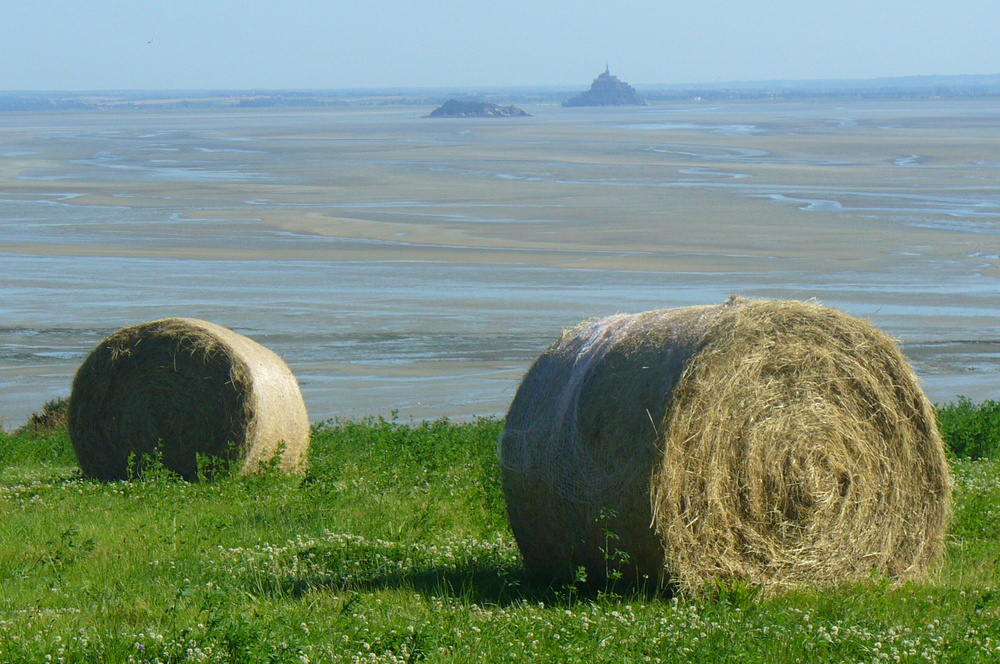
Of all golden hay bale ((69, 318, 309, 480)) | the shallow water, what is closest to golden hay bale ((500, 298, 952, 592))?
golden hay bale ((69, 318, 309, 480))

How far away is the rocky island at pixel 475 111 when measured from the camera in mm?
173500

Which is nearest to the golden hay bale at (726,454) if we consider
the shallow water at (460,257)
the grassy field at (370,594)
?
the grassy field at (370,594)

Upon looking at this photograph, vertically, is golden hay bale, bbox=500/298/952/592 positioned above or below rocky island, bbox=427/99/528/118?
below

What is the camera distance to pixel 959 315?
2217cm

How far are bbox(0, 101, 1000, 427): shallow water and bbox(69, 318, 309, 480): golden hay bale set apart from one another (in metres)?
5.37

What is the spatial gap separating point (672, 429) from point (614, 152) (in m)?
64.7

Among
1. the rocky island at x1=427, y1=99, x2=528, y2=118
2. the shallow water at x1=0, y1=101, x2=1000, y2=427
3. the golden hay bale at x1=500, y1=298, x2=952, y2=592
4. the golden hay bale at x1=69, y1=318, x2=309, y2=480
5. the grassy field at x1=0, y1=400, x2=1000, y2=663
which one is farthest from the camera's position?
the rocky island at x1=427, y1=99, x2=528, y2=118

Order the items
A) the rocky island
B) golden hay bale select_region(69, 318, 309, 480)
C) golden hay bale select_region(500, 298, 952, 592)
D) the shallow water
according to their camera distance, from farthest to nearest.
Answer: the rocky island, the shallow water, golden hay bale select_region(69, 318, 309, 480), golden hay bale select_region(500, 298, 952, 592)

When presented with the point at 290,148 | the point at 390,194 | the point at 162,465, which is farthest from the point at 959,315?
the point at 290,148

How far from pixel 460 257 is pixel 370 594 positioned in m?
23.4

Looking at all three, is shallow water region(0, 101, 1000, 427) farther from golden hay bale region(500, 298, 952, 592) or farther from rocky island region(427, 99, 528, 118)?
rocky island region(427, 99, 528, 118)

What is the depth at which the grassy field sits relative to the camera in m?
5.42

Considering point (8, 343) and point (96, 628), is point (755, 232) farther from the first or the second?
point (96, 628)

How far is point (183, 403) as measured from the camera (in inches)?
434
